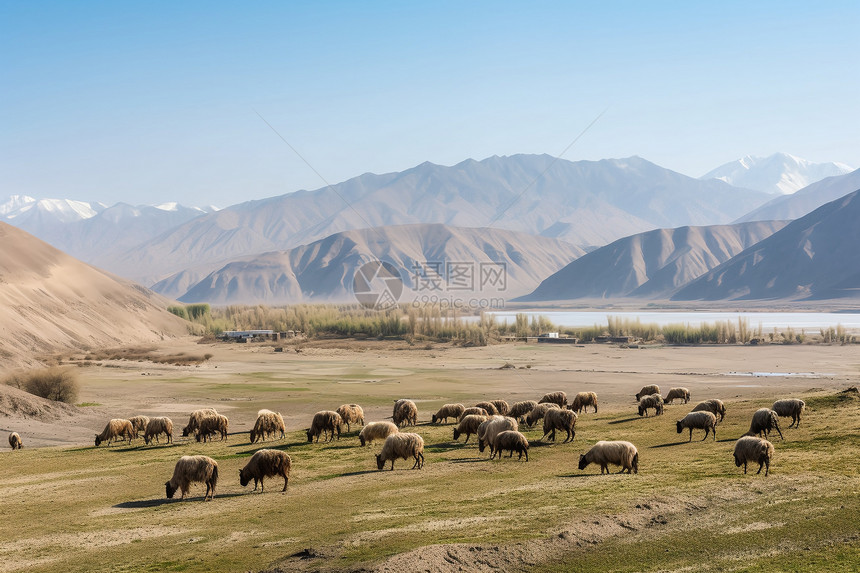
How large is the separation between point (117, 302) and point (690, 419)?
116 metres

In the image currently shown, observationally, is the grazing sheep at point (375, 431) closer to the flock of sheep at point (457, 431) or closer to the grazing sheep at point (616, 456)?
the flock of sheep at point (457, 431)

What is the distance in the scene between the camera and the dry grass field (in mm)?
14938

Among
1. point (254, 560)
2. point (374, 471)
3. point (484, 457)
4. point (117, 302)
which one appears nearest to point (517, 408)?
point (484, 457)

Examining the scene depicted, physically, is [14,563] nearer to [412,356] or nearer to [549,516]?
[549,516]

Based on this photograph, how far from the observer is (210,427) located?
32.7m

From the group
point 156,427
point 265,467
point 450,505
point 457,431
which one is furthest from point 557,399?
point 450,505

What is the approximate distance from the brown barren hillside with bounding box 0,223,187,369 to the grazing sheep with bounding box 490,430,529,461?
7402 centimetres

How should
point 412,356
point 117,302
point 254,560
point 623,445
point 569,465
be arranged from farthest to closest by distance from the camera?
1. point 117,302
2. point 412,356
3. point 569,465
4. point 623,445
5. point 254,560

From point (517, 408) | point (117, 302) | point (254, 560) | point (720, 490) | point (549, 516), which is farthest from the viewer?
point (117, 302)

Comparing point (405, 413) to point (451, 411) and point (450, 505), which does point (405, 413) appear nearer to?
point (451, 411)

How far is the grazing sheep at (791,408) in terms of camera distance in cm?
2828

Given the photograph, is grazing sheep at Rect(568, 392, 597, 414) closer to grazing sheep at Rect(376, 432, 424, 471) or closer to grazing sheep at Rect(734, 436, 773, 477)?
grazing sheep at Rect(376, 432, 424, 471)

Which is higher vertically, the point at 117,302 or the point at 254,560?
the point at 117,302

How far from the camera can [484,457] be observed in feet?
86.6
